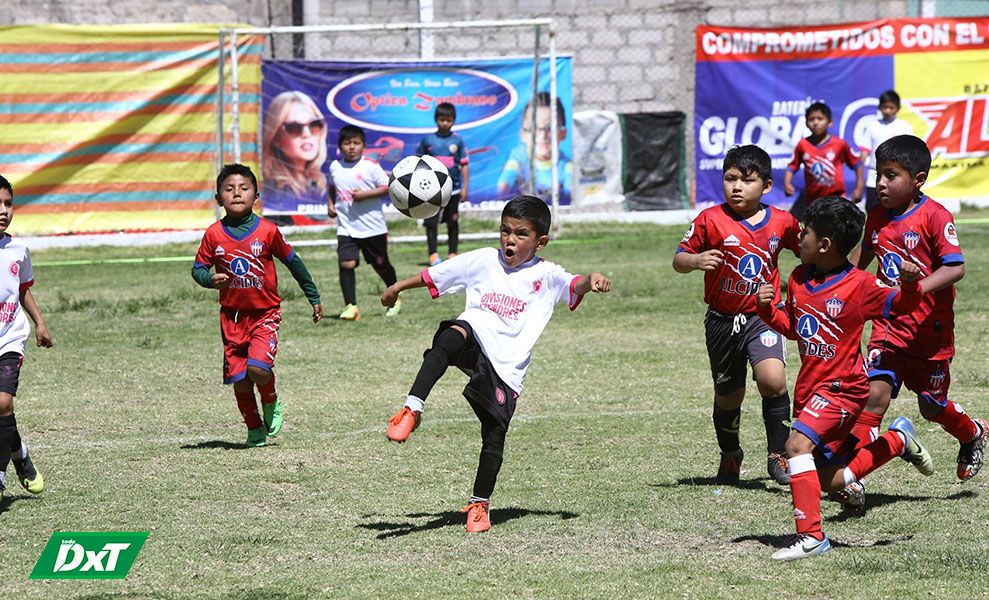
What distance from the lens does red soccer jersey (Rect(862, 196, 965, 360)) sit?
704cm

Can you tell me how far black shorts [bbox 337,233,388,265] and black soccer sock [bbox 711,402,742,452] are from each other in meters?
7.48

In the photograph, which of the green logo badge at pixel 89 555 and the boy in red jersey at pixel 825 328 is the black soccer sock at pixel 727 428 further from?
the green logo badge at pixel 89 555

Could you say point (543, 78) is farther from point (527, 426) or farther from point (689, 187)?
point (527, 426)

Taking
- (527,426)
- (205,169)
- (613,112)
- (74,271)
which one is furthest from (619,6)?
(527,426)

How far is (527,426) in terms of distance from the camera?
931 cm

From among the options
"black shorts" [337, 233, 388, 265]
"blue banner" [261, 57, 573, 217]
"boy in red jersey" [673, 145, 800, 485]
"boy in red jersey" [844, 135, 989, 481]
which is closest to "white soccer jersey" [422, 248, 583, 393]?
"boy in red jersey" [673, 145, 800, 485]

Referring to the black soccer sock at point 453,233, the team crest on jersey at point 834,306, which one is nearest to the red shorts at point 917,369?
the team crest on jersey at point 834,306

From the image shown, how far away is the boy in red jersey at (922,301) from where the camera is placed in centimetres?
696

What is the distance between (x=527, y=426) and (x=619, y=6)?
16.4 metres

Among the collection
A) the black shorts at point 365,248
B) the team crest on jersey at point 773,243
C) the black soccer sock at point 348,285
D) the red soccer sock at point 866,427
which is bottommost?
the black soccer sock at point 348,285

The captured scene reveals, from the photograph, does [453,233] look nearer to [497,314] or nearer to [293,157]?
[293,157]

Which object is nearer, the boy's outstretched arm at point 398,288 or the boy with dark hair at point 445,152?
the boy's outstretched arm at point 398,288

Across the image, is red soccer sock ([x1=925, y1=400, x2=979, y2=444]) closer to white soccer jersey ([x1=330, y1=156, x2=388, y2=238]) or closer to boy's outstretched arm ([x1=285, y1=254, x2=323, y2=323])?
boy's outstretched arm ([x1=285, y1=254, x2=323, y2=323])

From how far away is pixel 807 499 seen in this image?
237 inches
